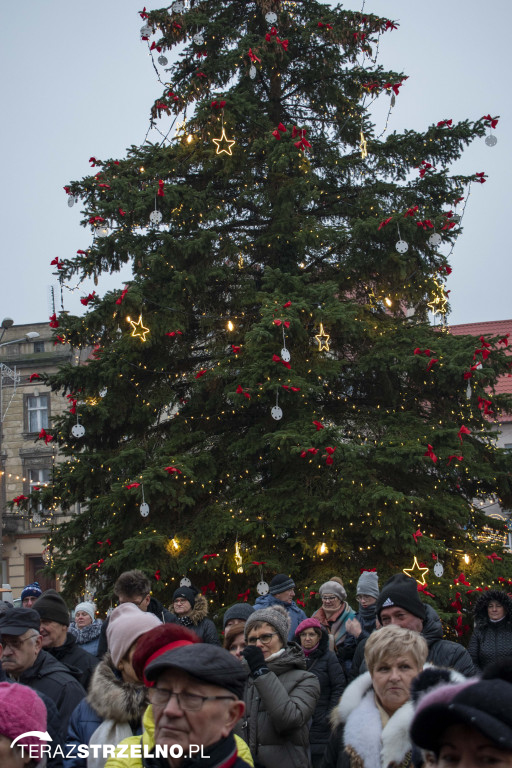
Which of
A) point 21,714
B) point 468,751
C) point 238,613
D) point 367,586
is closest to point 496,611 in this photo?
point 367,586

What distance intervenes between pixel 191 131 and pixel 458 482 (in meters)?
8.17

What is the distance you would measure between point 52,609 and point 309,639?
2.16 meters

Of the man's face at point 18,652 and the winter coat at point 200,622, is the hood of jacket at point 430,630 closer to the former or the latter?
the man's face at point 18,652

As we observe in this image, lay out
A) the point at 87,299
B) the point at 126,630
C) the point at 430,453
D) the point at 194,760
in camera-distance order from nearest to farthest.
Result: the point at 194,760 < the point at 126,630 < the point at 430,453 < the point at 87,299

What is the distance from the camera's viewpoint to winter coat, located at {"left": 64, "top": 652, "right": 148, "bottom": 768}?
148 inches

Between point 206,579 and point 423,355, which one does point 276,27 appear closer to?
point 423,355

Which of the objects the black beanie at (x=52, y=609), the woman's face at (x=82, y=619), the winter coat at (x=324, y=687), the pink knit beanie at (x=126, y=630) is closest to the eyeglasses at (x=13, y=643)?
the black beanie at (x=52, y=609)

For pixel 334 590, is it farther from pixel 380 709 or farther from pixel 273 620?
pixel 380 709

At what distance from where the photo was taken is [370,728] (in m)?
3.81

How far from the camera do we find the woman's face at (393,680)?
12.8 ft

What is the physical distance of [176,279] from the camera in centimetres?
1360

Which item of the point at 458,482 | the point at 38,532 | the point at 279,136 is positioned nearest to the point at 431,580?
the point at 458,482

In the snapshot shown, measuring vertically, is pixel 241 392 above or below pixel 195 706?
above

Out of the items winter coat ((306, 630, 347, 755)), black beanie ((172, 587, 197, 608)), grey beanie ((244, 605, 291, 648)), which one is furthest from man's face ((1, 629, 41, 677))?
black beanie ((172, 587, 197, 608))
